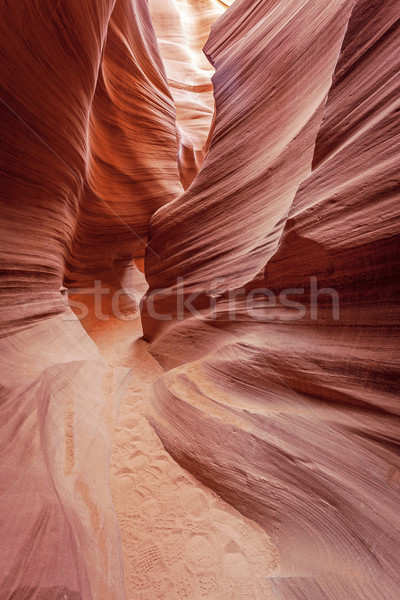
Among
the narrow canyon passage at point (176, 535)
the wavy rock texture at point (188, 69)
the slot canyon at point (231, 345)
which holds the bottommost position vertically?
the narrow canyon passage at point (176, 535)

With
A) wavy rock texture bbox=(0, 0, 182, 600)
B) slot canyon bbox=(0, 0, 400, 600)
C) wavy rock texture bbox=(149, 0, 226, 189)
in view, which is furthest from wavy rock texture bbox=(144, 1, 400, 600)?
wavy rock texture bbox=(149, 0, 226, 189)

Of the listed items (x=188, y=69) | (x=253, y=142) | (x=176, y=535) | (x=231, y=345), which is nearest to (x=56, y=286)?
(x=231, y=345)

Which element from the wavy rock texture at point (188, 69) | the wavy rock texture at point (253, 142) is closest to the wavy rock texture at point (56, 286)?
the wavy rock texture at point (253, 142)

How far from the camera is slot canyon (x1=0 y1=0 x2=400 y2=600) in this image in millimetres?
1450

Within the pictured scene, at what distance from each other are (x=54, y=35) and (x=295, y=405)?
3734 millimetres

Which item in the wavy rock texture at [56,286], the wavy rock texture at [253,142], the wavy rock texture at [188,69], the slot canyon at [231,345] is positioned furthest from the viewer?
the wavy rock texture at [188,69]

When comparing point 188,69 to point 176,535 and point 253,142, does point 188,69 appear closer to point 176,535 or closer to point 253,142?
point 253,142

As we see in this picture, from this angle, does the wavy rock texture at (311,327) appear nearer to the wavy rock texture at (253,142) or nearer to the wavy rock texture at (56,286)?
the wavy rock texture at (253,142)

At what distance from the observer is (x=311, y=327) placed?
2.09 meters

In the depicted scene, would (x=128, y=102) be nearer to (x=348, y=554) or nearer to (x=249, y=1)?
(x=249, y=1)

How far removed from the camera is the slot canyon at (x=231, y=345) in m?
1.45

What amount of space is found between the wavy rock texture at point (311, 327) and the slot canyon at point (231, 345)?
1 cm

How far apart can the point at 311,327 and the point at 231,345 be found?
→ 0.79 meters

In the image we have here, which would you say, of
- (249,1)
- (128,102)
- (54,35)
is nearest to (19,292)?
(54,35)
